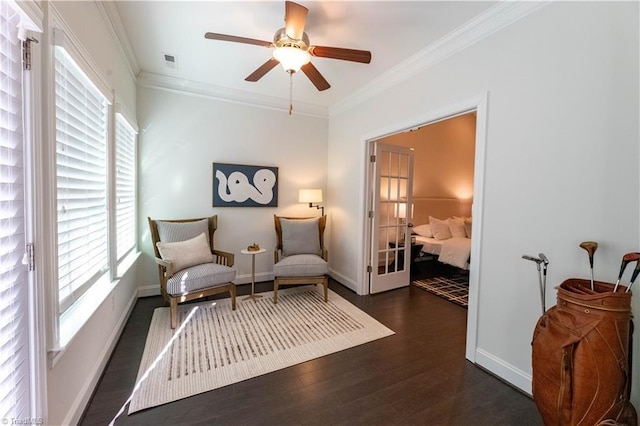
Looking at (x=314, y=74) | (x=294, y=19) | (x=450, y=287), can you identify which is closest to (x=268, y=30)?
(x=314, y=74)

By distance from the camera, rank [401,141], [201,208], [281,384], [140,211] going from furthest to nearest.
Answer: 1. [401,141]
2. [201,208]
3. [140,211]
4. [281,384]

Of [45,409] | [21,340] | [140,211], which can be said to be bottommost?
[45,409]

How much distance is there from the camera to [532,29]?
1.84m

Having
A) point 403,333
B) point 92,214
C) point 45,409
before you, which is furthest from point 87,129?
point 403,333

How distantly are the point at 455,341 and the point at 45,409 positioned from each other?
2839 mm

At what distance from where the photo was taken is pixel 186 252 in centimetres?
301

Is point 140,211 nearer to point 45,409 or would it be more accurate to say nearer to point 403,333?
point 45,409

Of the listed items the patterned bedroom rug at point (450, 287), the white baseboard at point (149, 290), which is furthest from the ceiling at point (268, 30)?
the patterned bedroom rug at point (450, 287)

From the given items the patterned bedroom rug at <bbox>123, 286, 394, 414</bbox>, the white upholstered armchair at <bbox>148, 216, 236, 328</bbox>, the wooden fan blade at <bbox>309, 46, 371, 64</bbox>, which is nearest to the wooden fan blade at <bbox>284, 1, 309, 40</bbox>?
the wooden fan blade at <bbox>309, 46, 371, 64</bbox>

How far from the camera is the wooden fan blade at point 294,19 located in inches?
67.6

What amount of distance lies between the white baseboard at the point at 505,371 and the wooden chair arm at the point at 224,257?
2646 mm

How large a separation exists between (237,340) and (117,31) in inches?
114

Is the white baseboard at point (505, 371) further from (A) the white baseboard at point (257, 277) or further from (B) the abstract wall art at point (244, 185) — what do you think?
(B) the abstract wall art at point (244, 185)

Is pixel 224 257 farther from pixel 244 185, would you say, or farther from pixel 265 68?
pixel 265 68
